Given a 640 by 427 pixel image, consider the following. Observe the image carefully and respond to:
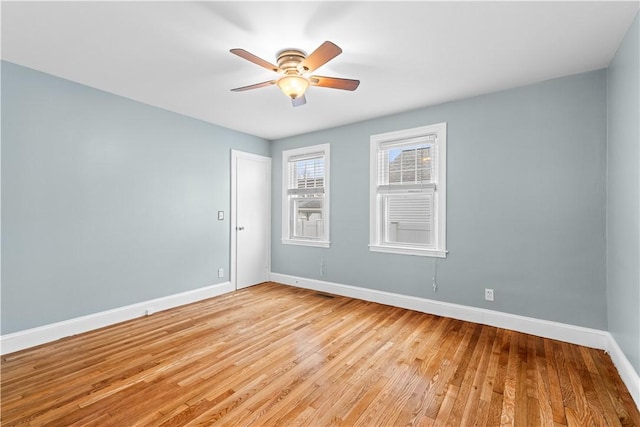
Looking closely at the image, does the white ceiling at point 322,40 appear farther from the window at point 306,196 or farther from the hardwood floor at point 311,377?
the hardwood floor at point 311,377

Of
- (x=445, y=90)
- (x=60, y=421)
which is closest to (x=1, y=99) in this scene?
(x=60, y=421)

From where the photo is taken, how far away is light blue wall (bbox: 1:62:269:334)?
2.66 metres

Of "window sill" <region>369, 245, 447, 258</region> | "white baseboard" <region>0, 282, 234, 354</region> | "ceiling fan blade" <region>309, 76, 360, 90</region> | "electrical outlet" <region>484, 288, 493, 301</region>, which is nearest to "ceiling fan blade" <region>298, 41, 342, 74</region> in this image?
"ceiling fan blade" <region>309, 76, 360, 90</region>

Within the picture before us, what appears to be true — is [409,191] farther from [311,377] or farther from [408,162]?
[311,377]

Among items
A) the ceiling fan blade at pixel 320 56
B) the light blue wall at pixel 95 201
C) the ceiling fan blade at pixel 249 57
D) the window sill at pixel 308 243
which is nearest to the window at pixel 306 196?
the window sill at pixel 308 243

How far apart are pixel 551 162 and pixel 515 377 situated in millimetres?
2056

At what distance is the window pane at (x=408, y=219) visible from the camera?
3754mm

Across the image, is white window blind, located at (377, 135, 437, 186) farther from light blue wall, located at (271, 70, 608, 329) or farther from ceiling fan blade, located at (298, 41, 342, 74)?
ceiling fan blade, located at (298, 41, 342, 74)

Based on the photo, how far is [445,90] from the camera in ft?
10.4

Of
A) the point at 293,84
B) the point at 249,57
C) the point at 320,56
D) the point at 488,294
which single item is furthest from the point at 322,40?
the point at 488,294

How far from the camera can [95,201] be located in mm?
3160

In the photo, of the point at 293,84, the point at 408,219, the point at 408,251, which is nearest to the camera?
the point at 293,84

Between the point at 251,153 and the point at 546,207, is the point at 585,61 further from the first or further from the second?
the point at 251,153

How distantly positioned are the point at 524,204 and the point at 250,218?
3819mm
